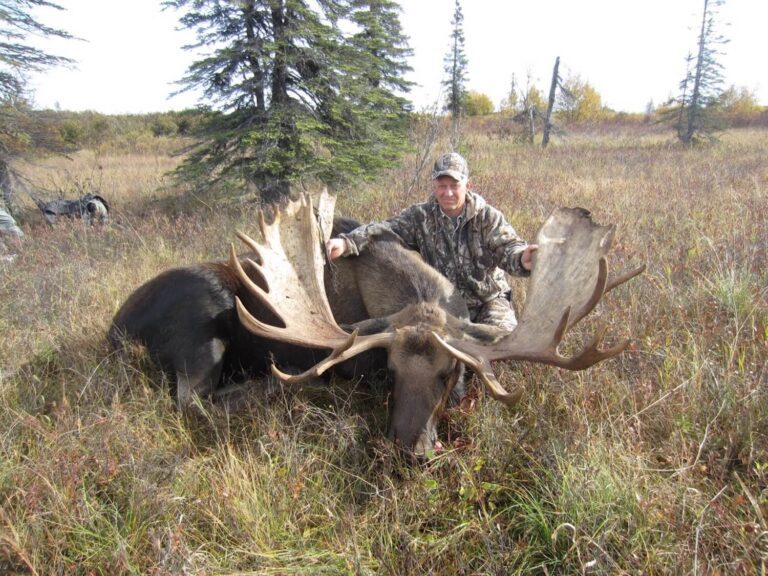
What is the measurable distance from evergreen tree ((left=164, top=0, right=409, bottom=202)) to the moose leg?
5.30m

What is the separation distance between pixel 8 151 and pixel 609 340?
11819 mm

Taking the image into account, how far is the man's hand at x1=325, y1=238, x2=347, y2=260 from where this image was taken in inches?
146

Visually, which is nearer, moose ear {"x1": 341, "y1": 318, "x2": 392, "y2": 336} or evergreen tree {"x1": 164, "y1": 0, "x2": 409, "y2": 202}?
moose ear {"x1": 341, "y1": 318, "x2": 392, "y2": 336}

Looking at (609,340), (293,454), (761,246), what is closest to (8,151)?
(293,454)

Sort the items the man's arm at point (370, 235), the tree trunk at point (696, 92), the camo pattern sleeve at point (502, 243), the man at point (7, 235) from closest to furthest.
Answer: the camo pattern sleeve at point (502, 243)
the man's arm at point (370, 235)
the man at point (7, 235)
the tree trunk at point (696, 92)

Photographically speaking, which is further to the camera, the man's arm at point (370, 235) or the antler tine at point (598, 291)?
the man's arm at point (370, 235)

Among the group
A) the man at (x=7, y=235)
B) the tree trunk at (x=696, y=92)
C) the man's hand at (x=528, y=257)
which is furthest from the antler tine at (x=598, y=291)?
the tree trunk at (x=696, y=92)

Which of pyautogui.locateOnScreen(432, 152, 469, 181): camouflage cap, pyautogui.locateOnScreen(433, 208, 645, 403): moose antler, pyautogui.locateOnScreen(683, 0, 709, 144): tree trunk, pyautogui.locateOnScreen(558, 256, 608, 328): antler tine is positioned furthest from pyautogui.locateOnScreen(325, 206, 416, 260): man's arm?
pyautogui.locateOnScreen(683, 0, 709, 144): tree trunk

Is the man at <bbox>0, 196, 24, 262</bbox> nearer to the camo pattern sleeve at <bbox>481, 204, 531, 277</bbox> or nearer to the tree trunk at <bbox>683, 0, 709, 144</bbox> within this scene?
the camo pattern sleeve at <bbox>481, 204, 531, 277</bbox>

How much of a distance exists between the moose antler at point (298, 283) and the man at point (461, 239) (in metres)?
0.24

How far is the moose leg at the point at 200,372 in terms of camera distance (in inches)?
136

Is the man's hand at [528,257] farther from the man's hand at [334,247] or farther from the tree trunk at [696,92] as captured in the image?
the tree trunk at [696,92]

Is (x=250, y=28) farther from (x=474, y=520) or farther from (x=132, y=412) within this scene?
(x=474, y=520)

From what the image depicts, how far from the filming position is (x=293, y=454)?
8.57ft
